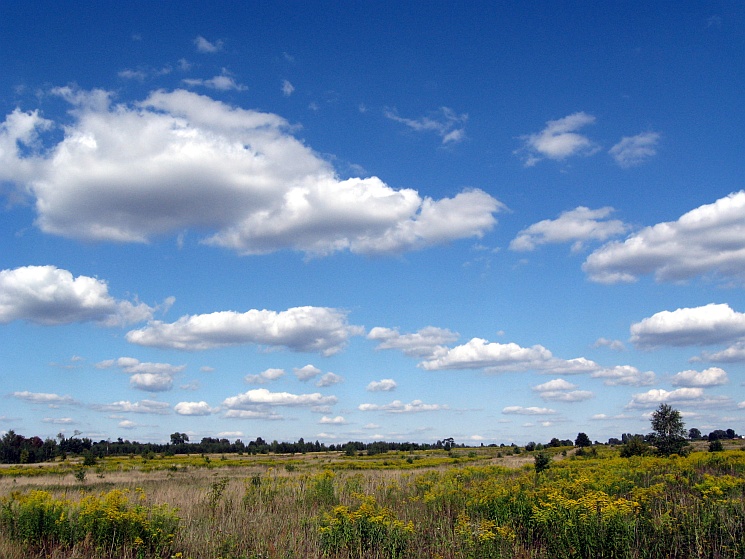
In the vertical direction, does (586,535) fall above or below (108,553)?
above

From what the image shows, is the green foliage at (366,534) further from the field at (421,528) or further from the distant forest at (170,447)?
the distant forest at (170,447)

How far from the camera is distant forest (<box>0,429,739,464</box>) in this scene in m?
94.0

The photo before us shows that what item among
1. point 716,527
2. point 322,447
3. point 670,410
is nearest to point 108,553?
point 716,527

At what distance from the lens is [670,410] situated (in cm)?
4797

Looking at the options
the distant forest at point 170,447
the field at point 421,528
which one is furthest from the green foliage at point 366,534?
the distant forest at point 170,447

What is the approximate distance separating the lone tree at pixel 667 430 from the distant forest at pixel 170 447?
32931 mm

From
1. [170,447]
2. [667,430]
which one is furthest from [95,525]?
[170,447]

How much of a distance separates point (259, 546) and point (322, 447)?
127 metres

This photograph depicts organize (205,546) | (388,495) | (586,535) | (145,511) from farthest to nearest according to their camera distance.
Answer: (388,495), (145,511), (205,546), (586,535)

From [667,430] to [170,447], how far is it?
10759 centimetres

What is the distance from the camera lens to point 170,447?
409 feet

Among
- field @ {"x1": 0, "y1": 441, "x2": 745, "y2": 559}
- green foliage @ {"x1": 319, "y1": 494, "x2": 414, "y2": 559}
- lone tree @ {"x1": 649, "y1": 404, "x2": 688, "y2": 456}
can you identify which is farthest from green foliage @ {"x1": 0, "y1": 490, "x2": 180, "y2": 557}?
lone tree @ {"x1": 649, "y1": 404, "x2": 688, "y2": 456}

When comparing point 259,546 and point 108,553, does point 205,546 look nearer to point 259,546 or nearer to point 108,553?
point 259,546

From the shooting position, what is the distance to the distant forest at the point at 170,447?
94.0 meters
